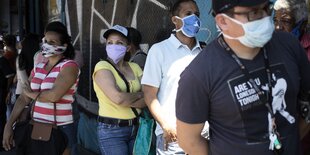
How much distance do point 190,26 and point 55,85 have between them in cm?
122

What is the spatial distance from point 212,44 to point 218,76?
0.19 m

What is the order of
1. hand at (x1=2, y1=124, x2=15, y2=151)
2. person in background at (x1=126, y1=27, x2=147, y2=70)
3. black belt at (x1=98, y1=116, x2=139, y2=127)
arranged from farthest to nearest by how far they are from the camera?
person in background at (x1=126, y1=27, x2=147, y2=70) < hand at (x1=2, y1=124, x2=15, y2=151) < black belt at (x1=98, y1=116, x2=139, y2=127)

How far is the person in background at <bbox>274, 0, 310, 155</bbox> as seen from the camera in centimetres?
304

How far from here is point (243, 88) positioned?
1906 mm

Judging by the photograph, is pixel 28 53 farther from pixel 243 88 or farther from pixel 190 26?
pixel 243 88

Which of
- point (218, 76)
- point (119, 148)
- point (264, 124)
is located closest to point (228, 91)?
point (218, 76)

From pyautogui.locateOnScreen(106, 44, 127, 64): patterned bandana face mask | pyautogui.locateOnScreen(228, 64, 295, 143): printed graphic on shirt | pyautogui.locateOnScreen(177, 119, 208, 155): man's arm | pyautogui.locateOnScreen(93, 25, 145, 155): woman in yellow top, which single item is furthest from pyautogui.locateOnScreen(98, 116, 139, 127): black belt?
pyautogui.locateOnScreen(228, 64, 295, 143): printed graphic on shirt

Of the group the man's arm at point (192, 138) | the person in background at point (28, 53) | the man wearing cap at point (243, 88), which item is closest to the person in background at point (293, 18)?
the man wearing cap at point (243, 88)

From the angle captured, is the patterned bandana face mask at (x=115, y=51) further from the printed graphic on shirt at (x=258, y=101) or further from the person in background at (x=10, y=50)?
the person in background at (x=10, y=50)

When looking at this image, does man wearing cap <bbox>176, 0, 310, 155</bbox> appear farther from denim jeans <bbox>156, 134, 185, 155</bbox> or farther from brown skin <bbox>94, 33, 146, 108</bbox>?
brown skin <bbox>94, 33, 146, 108</bbox>

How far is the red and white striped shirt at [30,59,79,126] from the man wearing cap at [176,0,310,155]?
1.86m

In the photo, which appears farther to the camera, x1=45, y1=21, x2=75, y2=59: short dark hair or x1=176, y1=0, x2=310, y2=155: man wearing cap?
x1=45, y1=21, x2=75, y2=59: short dark hair

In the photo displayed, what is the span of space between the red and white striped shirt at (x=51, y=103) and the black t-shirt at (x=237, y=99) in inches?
73.7

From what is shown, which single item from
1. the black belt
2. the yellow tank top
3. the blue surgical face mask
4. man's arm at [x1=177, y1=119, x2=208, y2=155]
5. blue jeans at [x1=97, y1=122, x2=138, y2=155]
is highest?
the blue surgical face mask
